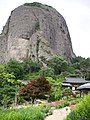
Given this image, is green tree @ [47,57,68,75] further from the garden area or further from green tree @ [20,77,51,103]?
green tree @ [20,77,51,103]

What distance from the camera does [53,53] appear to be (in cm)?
6419

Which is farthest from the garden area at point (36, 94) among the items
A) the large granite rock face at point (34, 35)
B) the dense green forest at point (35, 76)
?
the large granite rock face at point (34, 35)

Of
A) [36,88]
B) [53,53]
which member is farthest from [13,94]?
[53,53]

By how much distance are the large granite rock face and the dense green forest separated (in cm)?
576

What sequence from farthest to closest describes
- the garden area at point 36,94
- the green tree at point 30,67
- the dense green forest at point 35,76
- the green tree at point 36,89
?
the green tree at point 30,67 < the dense green forest at point 35,76 < the green tree at point 36,89 < the garden area at point 36,94

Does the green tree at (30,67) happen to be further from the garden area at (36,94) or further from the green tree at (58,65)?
the green tree at (58,65)

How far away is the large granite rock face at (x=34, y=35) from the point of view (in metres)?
63.7

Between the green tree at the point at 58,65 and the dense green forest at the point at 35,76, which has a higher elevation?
the green tree at the point at 58,65

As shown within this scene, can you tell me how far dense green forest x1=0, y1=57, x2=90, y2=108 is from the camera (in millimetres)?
28547

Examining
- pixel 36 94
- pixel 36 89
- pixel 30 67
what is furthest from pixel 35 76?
pixel 36 89

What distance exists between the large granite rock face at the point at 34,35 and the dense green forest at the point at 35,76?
5.76 metres

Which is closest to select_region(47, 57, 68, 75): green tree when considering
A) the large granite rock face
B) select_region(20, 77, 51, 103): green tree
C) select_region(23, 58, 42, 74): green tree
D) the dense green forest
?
the dense green forest

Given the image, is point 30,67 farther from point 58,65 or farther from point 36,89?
point 36,89

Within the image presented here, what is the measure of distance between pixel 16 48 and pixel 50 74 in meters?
22.7
